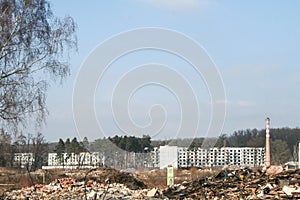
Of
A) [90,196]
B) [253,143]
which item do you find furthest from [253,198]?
[253,143]

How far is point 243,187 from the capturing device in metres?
15.0

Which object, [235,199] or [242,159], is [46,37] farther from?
[242,159]

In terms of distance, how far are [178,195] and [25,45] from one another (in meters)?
7.66

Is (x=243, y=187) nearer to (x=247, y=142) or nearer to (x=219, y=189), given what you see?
(x=219, y=189)

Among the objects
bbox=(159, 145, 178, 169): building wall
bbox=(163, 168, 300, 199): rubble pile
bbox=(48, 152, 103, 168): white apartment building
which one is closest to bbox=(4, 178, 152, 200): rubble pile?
bbox=(163, 168, 300, 199): rubble pile

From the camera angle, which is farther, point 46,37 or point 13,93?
point 46,37

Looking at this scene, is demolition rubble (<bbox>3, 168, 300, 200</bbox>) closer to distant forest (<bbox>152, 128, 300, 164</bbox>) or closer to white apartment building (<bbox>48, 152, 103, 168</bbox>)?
white apartment building (<bbox>48, 152, 103, 168</bbox>)

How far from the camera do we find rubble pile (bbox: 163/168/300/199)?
13.6 m

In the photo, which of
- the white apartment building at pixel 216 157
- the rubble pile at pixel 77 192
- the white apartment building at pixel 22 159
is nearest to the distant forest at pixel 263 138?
the white apartment building at pixel 216 157

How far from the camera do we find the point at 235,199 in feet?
45.3

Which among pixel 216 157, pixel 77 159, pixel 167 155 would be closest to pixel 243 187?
pixel 167 155

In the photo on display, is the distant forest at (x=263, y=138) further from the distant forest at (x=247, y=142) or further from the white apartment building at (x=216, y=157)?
the white apartment building at (x=216, y=157)

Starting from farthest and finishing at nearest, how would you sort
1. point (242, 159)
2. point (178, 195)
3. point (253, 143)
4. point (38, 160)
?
point (253, 143) < point (242, 159) < point (38, 160) < point (178, 195)

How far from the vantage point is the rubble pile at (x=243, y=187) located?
1355 cm
